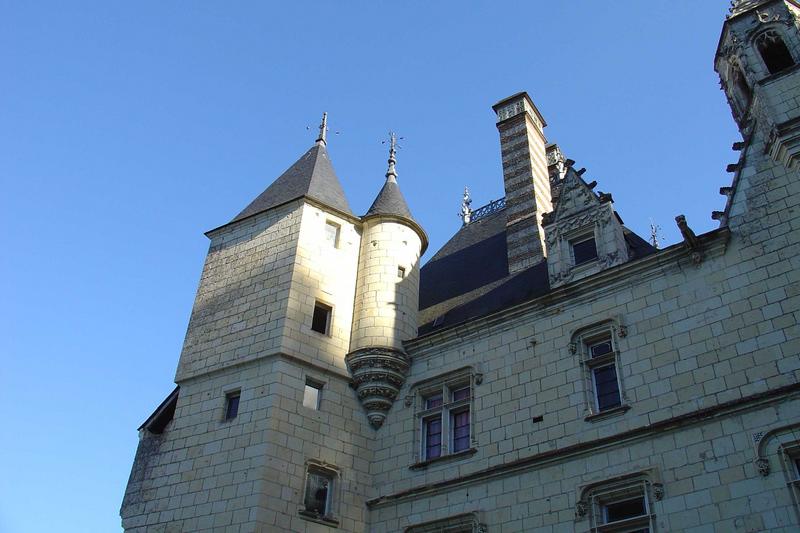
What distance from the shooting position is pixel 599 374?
44.0 ft

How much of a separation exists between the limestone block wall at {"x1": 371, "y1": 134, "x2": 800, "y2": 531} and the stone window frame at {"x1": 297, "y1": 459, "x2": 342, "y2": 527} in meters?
0.75

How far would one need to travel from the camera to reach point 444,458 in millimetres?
14016

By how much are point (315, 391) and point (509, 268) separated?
509cm

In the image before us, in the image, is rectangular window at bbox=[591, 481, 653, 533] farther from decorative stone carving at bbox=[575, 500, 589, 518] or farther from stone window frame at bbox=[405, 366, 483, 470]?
stone window frame at bbox=[405, 366, 483, 470]

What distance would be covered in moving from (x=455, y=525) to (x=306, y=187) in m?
8.22

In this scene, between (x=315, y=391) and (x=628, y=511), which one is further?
(x=315, y=391)

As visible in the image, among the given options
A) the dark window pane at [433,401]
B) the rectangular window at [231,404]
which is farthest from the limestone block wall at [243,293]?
the dark window pane at [433,401]

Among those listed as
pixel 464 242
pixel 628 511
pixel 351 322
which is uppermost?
pixel 464 242

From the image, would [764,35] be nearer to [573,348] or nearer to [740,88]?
[740,88]

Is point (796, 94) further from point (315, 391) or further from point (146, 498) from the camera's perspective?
point (146, 498)

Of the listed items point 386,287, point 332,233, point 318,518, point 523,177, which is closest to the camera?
point 318,518

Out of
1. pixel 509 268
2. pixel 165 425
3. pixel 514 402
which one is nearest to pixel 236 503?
pixel 165 425

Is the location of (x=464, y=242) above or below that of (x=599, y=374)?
above

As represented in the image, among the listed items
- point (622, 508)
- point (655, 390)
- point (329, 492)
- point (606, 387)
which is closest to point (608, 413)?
point (606, 387)
